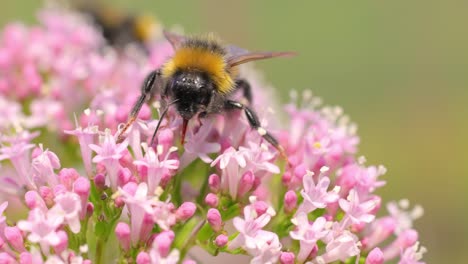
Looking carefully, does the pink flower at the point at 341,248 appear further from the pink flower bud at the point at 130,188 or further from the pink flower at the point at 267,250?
the pink flower bud at the point at 130,188

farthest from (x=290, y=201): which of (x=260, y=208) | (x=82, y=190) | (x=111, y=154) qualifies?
(x=82, y=190)

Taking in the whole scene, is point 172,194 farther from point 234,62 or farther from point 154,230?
point 234,62

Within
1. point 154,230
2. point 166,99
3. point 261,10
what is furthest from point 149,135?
point 261,10

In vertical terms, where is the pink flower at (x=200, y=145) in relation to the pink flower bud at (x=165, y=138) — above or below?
above

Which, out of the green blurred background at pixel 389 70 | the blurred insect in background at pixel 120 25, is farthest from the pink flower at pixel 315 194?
the green blurred background at pixel 389 70

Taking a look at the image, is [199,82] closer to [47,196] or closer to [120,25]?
[47,196]

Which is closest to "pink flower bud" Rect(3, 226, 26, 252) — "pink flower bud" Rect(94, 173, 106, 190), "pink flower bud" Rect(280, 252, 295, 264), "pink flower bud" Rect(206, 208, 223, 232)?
"pink flower bud" Rect(94, 173, 106, 190)
